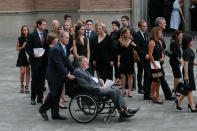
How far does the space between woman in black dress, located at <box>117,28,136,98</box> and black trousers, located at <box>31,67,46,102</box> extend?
1.83 metres

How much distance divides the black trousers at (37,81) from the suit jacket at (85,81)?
177cm

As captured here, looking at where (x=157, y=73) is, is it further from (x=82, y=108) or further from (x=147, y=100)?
(x=82, y=108)

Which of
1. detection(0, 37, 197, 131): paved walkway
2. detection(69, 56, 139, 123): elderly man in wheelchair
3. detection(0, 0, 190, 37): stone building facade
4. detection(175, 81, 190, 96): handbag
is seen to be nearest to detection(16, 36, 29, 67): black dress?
detection(0, 37, 197, 131): paved walkway

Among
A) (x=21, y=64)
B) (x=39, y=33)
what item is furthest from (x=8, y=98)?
(x=39, y=33)

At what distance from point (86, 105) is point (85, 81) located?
0.47 metres

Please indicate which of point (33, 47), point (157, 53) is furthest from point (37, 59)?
point (157, 53)

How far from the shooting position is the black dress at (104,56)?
1242 cm

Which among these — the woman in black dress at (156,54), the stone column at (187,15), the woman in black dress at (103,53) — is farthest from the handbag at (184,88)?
the stone column at (187,15)

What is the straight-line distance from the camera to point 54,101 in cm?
1048

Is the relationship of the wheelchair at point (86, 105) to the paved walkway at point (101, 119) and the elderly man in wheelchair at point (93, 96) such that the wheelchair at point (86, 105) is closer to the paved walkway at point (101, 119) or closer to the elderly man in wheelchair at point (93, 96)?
the elderly man in wheelchair at point (93, 96)

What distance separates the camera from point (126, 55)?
1235cm

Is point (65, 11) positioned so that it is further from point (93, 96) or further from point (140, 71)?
point (93, 96)

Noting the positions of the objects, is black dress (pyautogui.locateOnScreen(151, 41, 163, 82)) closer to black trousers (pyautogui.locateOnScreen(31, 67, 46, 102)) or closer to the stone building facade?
black trousers (pyautogui.locateOnScreen(31, 67, 46, 102))

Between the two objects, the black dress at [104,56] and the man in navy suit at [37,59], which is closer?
the man in navy suit at [37,59]
